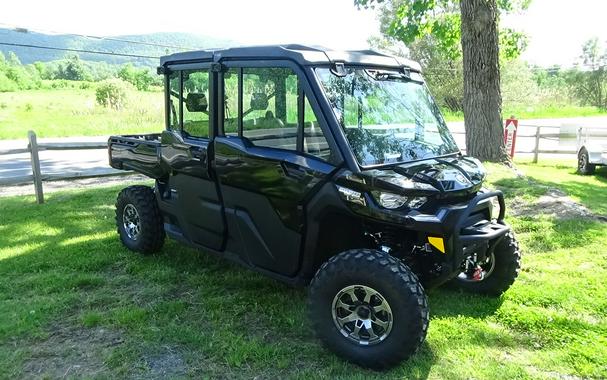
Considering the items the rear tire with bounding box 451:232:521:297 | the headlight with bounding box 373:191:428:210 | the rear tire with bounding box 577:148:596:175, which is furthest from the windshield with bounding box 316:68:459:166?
the rear tire with bounding box 577:148:596:175

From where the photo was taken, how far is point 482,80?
8867 millimetres

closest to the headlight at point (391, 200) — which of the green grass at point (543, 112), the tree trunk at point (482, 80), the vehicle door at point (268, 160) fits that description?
the vehicle door at point (268, 160)

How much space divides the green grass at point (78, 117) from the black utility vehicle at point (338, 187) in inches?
724

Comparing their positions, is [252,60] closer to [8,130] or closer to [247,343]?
[247,343]

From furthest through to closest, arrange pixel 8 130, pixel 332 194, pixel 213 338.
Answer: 1. pixel 8 130
2. pixel 213 338
3. pixel 332 194

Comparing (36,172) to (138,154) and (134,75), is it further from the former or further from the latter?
(134,75)

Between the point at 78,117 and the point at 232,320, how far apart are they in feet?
90.8

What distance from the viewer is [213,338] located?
11.8 feet

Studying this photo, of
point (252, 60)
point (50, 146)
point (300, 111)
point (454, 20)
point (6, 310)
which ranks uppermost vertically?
point (454, 20)

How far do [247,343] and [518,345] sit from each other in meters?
1.87

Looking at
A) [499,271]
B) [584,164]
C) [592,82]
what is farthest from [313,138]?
[592,82]

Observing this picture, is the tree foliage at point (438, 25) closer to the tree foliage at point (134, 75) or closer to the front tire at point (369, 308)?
A: the front tire at point (369, 308)

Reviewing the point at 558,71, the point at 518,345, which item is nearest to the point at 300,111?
the point at 518,345

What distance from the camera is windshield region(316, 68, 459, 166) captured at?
136 inches
